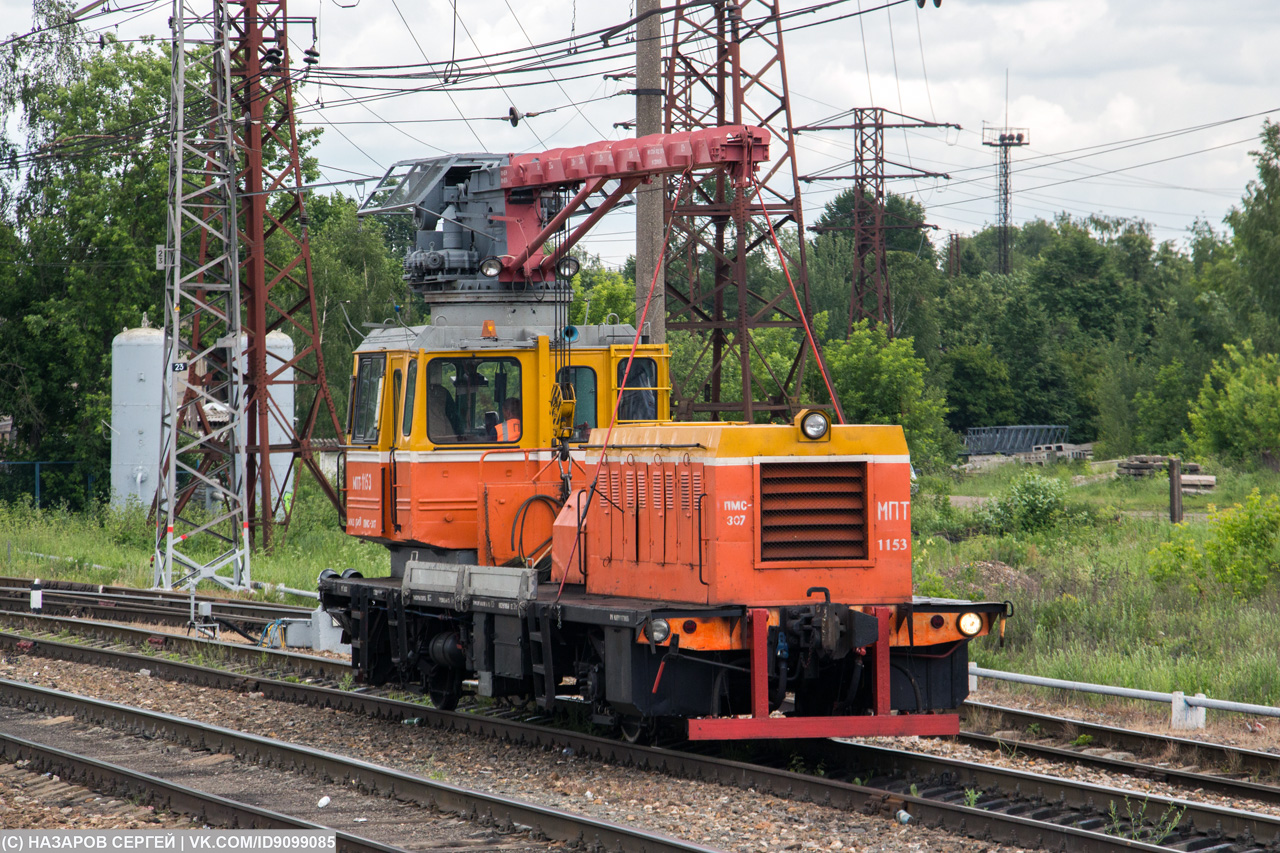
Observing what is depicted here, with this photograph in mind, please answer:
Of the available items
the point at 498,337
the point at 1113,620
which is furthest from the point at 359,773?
the point at 1113,620

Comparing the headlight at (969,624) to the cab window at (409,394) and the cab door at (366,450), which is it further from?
the cab door at (366,450)

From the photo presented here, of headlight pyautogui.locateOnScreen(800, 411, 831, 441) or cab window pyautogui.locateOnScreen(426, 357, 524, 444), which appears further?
cab window pyautogui.locateOnScreen(426, 357, 524, 444)

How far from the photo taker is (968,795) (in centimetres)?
808

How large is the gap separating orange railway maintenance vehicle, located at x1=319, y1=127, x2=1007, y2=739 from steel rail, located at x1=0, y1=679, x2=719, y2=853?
114 cm

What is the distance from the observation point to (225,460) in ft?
80.5

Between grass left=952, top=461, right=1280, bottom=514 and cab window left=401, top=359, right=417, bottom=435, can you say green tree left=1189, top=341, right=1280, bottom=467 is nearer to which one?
grass left=952, top=461, right=1280, bottom=514

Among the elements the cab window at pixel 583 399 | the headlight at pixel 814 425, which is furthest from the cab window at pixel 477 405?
the headlight at pixel 814 425

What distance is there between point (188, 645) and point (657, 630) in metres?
10.2

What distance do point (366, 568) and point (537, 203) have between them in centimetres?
1175

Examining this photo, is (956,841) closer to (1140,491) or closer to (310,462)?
(310,462)

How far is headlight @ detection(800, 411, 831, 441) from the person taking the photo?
877cm

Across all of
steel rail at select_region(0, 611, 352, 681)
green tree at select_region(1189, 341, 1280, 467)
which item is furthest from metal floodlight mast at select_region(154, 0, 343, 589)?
green tree at select_region(1189, 341, 1280, 467)

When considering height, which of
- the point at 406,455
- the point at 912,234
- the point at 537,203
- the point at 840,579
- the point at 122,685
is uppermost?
the point at 912,234

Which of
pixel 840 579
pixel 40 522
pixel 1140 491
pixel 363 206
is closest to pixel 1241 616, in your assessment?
pixel 840 579
